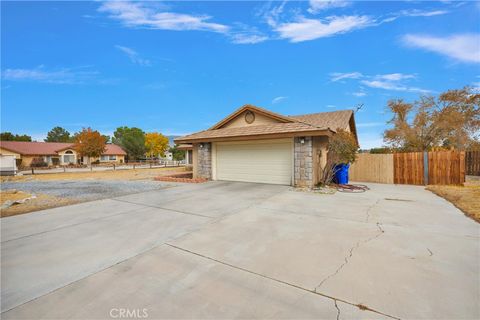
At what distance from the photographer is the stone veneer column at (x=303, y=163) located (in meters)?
9.31

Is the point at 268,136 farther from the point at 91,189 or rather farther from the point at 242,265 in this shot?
the point at 91,189

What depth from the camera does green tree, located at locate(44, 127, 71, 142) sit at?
70.8 meters

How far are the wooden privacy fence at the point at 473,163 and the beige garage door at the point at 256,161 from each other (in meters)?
12.6

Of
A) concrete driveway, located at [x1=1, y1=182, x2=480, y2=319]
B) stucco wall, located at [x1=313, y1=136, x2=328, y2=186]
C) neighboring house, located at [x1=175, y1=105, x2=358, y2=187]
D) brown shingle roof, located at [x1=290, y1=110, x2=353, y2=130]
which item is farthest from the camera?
brown shingle roof, located at [x1=290, y1=110, x2=353, y2=130]

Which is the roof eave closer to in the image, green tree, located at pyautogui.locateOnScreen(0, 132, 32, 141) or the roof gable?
the roof gable

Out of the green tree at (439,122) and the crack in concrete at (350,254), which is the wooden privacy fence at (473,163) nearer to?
the green tree at (439,122)

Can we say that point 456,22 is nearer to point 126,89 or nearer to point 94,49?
point 94,49

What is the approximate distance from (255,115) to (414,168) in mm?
8493

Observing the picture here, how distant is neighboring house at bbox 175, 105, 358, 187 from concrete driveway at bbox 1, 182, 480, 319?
429 cm

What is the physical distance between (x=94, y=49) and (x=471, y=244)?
19549mm

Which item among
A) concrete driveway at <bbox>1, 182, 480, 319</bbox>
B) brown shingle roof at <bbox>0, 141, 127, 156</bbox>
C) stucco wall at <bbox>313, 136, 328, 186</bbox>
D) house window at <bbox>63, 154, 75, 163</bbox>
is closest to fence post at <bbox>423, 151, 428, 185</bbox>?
stucco wall at <bbox>313, 136, 328, 186</bbox>

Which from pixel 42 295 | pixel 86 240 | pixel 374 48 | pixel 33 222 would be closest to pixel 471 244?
pixel 42 295

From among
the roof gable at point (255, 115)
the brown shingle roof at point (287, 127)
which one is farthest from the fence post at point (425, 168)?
the roof gable at point (255, 115)

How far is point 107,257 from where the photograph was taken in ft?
10.4
